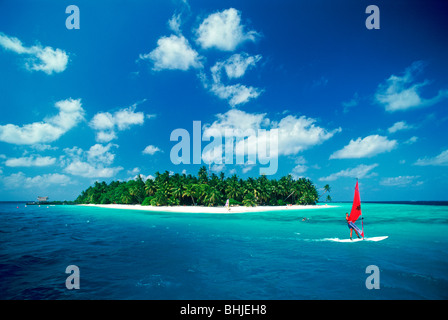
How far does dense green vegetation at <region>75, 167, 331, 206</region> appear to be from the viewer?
75000 mm

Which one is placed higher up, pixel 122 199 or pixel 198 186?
pixel 198 186

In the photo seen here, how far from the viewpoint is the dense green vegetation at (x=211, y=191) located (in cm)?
7500

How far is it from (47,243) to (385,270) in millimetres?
25294

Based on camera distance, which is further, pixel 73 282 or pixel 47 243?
pixel 47 243

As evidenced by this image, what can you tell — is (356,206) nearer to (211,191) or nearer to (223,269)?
(223,269)

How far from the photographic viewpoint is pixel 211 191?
7400 cm

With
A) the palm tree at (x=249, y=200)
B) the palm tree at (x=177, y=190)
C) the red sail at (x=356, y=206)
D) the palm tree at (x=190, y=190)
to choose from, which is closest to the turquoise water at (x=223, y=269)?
the red sail at (x=356, y=206)

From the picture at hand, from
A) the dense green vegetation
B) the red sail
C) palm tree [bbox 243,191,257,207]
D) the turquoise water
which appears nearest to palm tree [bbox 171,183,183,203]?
the dense green vegetation

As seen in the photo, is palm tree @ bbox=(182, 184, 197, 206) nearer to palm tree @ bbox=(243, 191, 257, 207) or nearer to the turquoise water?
palm tree @ bbox=(243, 191, 257, 207)
